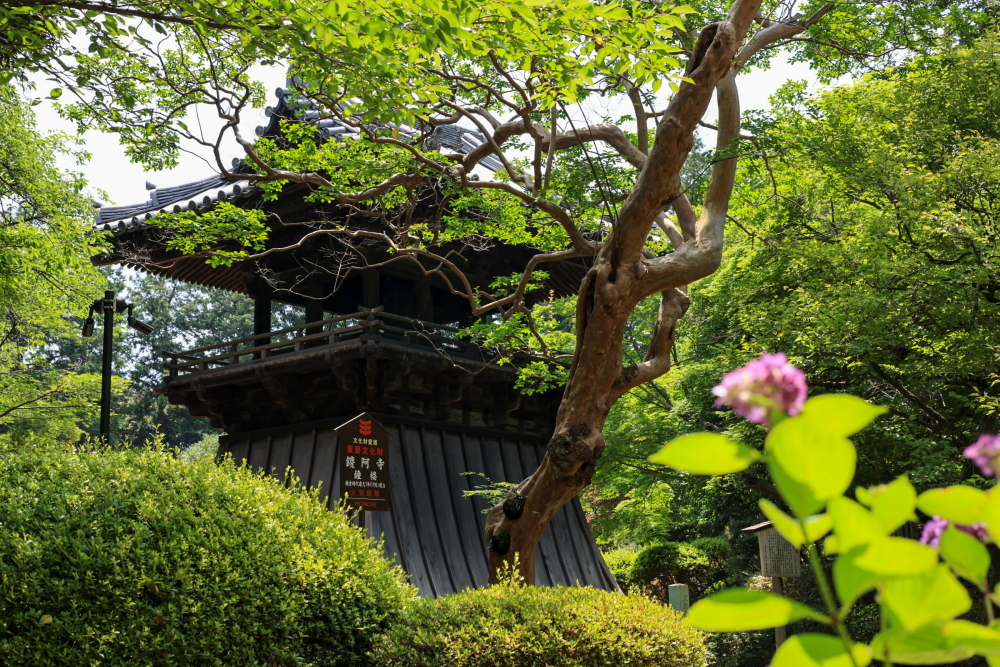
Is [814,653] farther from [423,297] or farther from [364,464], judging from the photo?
[423,297]

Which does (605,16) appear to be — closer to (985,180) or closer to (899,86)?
(985,180)

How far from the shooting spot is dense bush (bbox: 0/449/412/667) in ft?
17.1

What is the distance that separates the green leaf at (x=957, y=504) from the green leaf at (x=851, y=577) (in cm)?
13

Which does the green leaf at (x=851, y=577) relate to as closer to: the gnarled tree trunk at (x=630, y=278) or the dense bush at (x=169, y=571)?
the dense bush at (x=169, y=571)

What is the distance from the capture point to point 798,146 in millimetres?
9609

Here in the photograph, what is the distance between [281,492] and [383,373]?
694 centimetres

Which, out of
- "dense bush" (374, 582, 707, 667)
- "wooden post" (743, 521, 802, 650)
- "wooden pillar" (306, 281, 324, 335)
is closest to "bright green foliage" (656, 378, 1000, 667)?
"dense bush" (374, 582, 707, 667)

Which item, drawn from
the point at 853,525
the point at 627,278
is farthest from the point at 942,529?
the point at 627,278

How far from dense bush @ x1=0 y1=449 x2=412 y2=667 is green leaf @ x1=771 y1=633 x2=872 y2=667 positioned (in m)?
5.01

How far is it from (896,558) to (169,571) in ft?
17.5

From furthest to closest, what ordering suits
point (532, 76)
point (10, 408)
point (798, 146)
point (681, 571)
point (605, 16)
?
point (681, 571), point (10, 408), point (798, 146), point (532, 76), point (605, 16)

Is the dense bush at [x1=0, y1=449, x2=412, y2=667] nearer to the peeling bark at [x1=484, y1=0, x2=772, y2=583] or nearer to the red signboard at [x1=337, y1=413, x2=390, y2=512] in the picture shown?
the peeling bark at [x1=484, y1=0, x2=772, y2=583]

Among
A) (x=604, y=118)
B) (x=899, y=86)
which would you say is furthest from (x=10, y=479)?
(x=899, y=86)

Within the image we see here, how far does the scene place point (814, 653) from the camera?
3.82 feet
